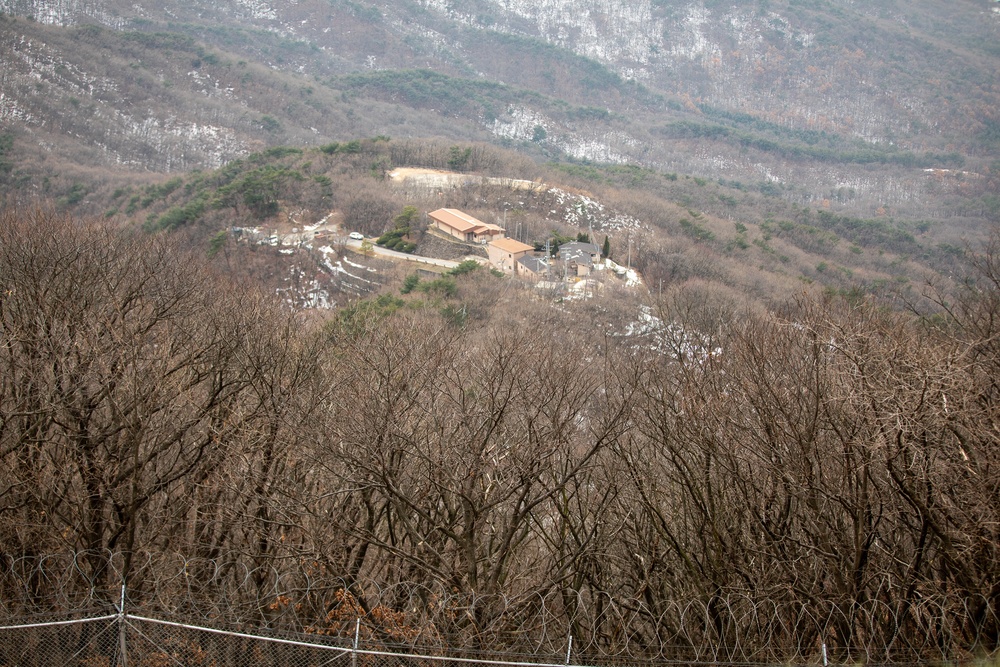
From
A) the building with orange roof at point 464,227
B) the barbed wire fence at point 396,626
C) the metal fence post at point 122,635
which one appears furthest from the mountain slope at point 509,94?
the metal fence post at point 122,635

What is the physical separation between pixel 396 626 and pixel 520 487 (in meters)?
2.15

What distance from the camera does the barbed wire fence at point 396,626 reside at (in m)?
6.46

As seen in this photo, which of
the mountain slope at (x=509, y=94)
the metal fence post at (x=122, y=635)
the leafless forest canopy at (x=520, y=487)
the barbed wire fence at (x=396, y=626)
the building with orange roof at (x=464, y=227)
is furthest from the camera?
the mountain slope at (x=509, y=94)

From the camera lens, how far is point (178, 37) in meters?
107

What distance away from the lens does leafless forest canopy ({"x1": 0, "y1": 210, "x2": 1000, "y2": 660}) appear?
7.25 meters

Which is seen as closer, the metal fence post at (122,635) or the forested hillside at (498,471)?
the metal fence post at (122,635)

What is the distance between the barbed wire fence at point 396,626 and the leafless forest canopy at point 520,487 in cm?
7

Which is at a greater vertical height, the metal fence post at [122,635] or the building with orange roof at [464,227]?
the metal fence post at [122,635]

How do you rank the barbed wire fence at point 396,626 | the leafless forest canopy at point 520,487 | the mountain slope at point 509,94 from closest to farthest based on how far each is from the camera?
1. the barbed wire fence at point 396,626
2. the leafless forest canopy at point 520,487
3. the mountain slope at point 509,94

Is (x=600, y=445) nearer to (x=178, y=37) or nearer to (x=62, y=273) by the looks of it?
(x=62, y=273)

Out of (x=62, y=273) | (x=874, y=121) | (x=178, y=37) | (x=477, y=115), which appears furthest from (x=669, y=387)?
(x=874, y=121)

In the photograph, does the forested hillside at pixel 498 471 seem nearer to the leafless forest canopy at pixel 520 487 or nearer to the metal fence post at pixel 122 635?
the leafless forest canopy at pixel 520 487

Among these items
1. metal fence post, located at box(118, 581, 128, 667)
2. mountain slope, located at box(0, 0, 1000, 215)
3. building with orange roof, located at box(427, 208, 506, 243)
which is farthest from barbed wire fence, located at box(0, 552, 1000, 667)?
mountain slope, located at box(0, 0, 1000, 215)

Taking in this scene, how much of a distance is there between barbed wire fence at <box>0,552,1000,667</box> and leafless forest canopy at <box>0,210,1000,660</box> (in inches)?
2.9
